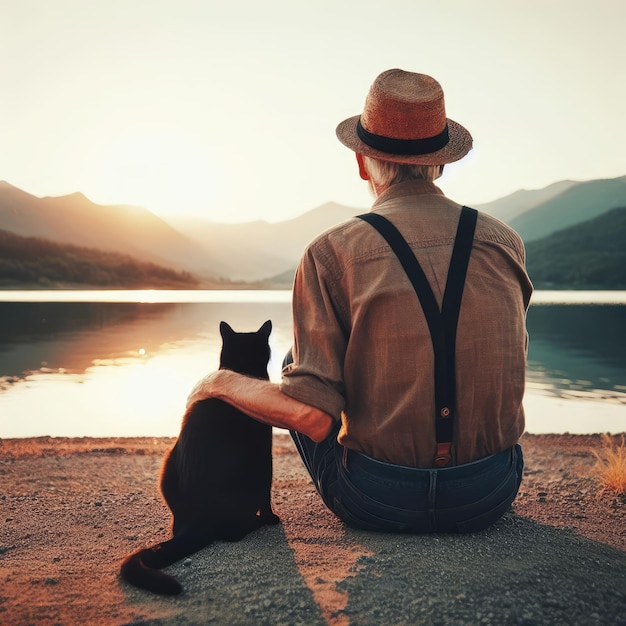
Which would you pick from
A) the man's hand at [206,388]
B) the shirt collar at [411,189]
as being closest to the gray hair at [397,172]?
the shirt collar at [411,189]

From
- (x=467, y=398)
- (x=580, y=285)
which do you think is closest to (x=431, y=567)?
(x=467, y=398)

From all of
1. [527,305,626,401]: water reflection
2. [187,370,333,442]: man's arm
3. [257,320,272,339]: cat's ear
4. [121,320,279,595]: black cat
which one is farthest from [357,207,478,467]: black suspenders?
[527,305,626,401]: water reflection

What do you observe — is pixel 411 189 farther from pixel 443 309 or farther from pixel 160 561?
pixel 160 561

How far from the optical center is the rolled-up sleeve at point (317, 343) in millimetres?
2318

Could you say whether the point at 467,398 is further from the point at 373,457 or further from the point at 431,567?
the point at 431,567

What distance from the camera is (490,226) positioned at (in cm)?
249

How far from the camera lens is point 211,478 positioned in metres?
2.75

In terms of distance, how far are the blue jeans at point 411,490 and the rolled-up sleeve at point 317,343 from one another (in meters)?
0.38

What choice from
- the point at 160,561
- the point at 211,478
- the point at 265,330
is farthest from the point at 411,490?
the point at 265,330

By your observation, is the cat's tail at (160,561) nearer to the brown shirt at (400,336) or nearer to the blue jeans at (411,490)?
the blue jeans at (411,490)

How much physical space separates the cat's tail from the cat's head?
0.85m

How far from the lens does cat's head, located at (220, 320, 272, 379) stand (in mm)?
3193

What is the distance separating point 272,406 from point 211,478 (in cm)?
61

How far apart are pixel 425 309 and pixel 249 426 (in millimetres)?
1050
